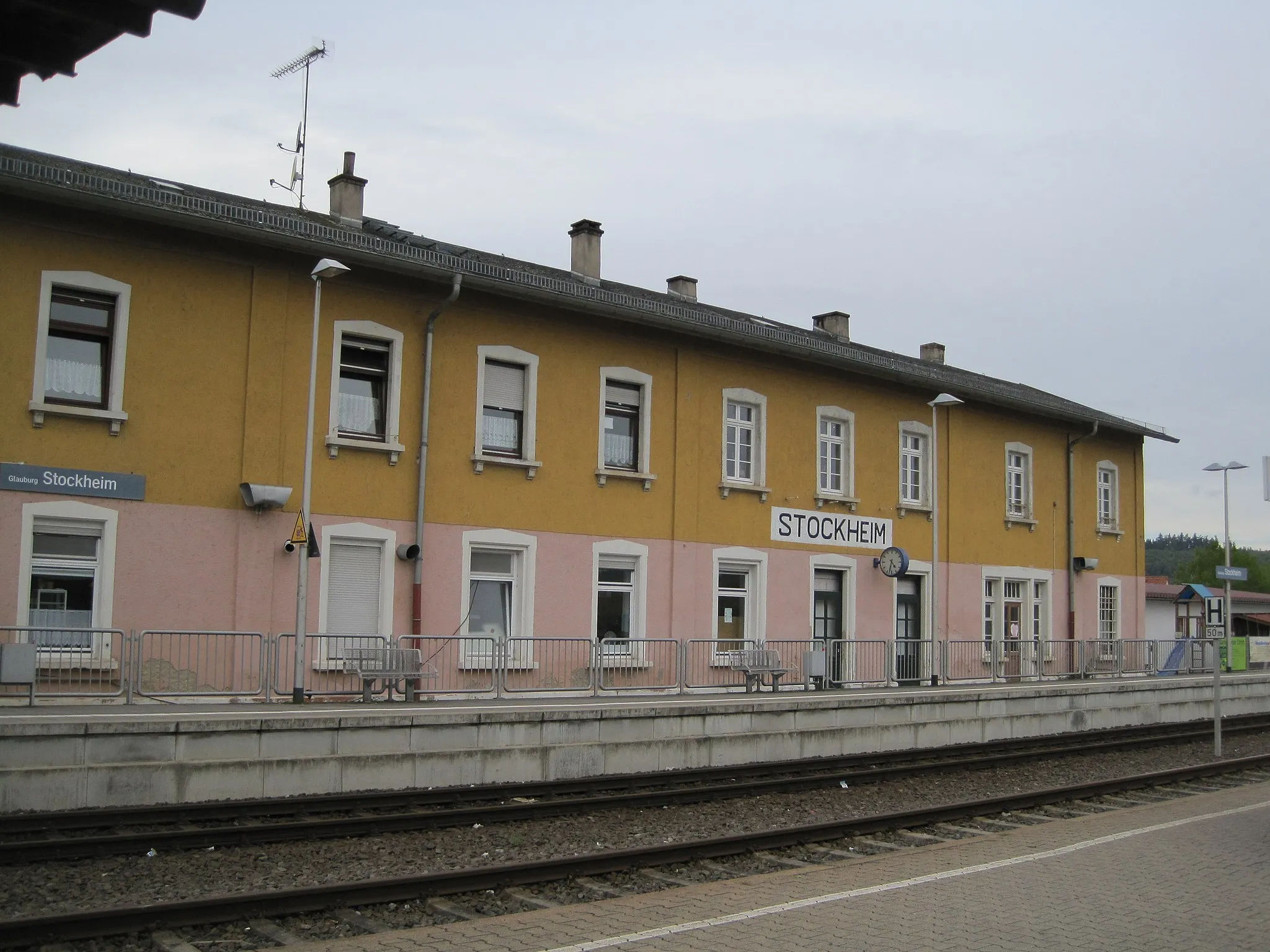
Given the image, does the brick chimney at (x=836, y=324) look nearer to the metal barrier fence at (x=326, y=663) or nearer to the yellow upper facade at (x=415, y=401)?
the yellow upper facade at (x=415, y=401)

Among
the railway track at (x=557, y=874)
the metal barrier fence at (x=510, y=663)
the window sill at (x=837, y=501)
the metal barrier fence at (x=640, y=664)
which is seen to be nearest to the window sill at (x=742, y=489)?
the window sill at (x=837, y=501)

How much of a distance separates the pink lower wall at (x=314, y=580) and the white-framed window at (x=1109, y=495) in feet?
30.8

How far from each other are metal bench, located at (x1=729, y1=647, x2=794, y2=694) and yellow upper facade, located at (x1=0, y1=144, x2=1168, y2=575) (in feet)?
7.84

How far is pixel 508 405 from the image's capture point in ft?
65.7

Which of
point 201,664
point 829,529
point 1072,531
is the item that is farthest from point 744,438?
point 1072,531

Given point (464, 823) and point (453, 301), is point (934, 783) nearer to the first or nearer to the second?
point (464, 823)

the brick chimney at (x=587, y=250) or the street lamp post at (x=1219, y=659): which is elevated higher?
the brick chimney at (x=587, y=250)

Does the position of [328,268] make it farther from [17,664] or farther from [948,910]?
[948,910]

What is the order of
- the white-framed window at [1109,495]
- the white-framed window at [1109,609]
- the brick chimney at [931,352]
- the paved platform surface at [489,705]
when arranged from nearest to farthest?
the paved platform surface at [489,705] → the white-framed window at [1109,609] → the white-framed window at [1109,495] → the brick chimney at [931,352]

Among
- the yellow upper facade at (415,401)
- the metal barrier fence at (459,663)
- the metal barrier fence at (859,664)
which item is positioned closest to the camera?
the yellow upper facade at (415,401)

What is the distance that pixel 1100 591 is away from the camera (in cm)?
3181

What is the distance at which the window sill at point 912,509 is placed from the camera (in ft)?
86.2

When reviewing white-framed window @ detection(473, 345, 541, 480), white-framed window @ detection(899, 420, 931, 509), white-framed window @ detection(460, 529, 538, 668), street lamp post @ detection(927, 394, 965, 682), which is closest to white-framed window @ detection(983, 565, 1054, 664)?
street lamp post @ detection(927, 394, 965, 682)

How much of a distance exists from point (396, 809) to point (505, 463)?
8200 mm
